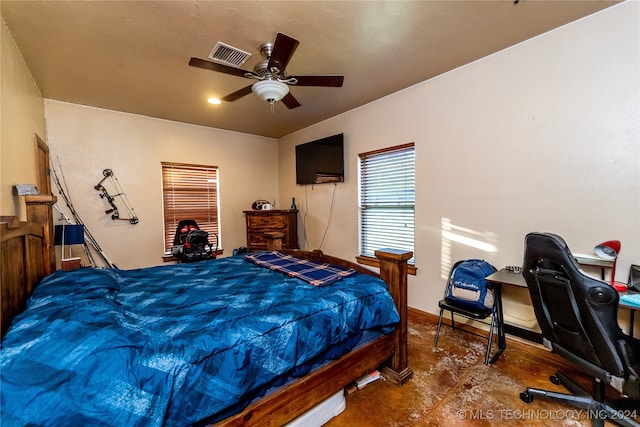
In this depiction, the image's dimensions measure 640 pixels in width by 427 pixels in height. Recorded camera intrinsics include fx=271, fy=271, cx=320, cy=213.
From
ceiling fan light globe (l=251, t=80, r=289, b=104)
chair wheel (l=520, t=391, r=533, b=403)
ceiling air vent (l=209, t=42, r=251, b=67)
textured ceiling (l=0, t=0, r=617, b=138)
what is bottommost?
chair wheel (l=520, t=391, r=533, b=403)

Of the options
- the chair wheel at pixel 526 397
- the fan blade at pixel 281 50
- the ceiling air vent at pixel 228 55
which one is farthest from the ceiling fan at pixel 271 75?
the chair wheel at pixel 526 397

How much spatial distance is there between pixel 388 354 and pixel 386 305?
406 mm

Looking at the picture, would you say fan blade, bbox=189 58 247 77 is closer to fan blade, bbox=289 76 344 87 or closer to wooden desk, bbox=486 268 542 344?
fan blade, bbox=289 76 344 87

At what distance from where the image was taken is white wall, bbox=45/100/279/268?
3.40m

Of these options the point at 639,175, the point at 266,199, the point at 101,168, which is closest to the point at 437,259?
the point at 639,175

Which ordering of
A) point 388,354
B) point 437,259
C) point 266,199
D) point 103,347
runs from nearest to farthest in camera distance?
1. point 103,347
2. point 388,354
3. point 437,259
4. point 266,199

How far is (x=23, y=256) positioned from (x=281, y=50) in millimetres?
2030

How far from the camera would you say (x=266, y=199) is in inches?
205

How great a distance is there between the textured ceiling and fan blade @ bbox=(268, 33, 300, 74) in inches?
10.9

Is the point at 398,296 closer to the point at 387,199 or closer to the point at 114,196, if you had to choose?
the point at 387,199

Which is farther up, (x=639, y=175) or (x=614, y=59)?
(x=614, y=59)

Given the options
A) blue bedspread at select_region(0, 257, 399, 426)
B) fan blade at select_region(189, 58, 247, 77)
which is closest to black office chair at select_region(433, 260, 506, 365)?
blue bedspread at select_region(0, 257, 399, 426)

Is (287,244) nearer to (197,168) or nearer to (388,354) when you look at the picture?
(197,168)

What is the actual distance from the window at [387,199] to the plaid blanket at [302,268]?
1327mm
